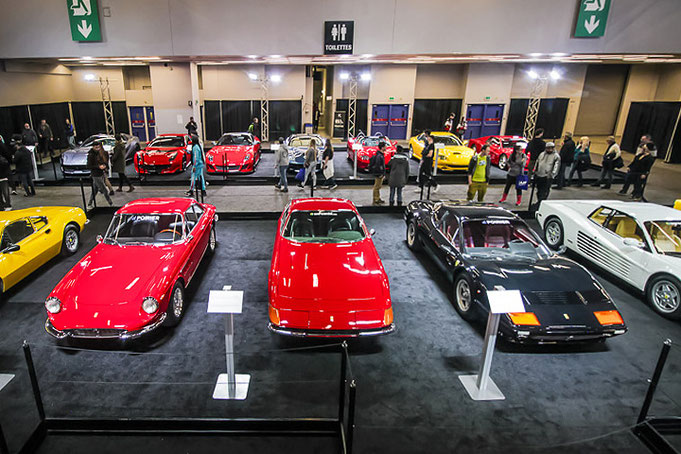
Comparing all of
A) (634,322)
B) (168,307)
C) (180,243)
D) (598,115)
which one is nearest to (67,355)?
(168,307)

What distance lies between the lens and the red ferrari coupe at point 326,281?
16.1 feet

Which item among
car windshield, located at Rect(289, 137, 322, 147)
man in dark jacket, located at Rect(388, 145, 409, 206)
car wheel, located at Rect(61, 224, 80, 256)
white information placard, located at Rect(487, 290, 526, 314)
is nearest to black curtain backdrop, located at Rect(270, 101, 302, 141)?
car windshield, located at Rect(289, 137, 322, 147)

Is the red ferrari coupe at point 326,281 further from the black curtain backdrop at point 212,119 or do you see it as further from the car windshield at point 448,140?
the black curtain backdrop at point 212,119

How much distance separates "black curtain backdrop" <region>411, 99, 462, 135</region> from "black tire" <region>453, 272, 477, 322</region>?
1842cm

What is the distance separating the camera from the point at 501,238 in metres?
6.58

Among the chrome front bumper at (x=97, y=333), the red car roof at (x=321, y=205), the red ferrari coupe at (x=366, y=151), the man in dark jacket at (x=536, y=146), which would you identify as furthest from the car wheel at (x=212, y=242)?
the man in dark jacket at (x=536, y=146)

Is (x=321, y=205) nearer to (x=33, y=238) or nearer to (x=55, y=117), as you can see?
(x=33, y=238)

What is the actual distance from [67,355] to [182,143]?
1108cm

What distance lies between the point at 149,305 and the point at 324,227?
280cm

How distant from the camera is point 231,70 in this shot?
2105 cm

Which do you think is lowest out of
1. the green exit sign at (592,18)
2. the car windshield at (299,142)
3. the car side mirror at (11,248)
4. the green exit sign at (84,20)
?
the car side mirror at (11,248)

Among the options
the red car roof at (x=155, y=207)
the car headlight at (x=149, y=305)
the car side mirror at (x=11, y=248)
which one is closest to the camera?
the car headlight at (x=149, y=305)

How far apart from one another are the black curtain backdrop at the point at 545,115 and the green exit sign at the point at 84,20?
19.9m

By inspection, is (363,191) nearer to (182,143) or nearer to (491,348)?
(182,143)
